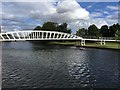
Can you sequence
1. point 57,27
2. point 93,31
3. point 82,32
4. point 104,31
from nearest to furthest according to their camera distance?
point 93,31, point 104,31, point 82,32, point 57,27

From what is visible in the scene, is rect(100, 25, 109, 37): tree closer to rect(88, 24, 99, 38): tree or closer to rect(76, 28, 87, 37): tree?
rect(88, 24, 99, 38): tree

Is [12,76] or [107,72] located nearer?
[12,76]

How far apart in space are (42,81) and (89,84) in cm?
482

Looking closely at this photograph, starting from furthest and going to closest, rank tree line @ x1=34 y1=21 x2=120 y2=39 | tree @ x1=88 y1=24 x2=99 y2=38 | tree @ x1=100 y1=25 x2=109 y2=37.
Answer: tree @ x1=100 y1=25 x2=109 y2=37
tree @ x1=88 y1=24 x2=99 y2=38
tree line @ x1=34 y1=21 x2=120 y2=39

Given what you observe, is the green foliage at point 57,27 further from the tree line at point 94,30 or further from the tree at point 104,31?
the tree at point 104,31

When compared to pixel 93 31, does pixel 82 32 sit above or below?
below

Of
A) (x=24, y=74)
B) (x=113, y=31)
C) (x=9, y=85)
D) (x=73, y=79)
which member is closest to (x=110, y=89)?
(x=73, y=79)

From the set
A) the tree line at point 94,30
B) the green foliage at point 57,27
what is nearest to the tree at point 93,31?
the tree line at point 94,30

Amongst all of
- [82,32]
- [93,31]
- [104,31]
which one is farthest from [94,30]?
[82,32]

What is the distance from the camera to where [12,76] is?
31094 mm

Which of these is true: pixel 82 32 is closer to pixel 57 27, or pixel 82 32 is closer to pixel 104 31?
pixel 57 27

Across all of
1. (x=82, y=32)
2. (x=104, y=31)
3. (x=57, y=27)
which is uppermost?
(x=57, y=27)

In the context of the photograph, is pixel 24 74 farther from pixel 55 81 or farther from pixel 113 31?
pixel 113 31

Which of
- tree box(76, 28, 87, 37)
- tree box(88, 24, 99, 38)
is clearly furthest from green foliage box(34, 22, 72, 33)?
tree box(88, 24, 99, 38)
